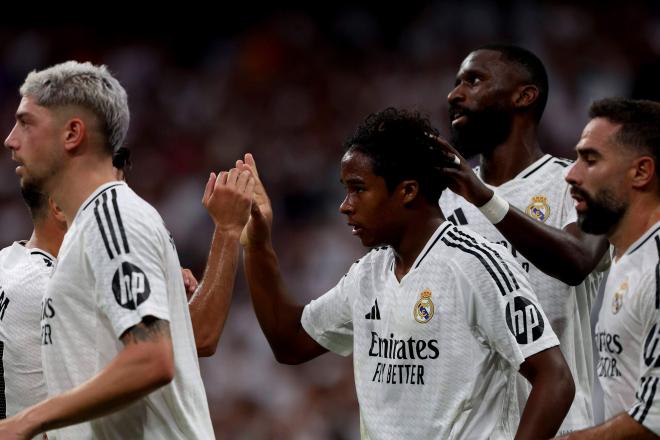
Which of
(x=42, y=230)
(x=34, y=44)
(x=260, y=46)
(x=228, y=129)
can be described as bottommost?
(x=42, y=230)

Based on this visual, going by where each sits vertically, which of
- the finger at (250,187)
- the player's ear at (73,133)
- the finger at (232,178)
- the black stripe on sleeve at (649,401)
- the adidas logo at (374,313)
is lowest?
the black stripe on sleeve at (649,401)

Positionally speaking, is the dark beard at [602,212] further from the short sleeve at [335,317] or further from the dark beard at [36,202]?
the dark beard at [36,202]

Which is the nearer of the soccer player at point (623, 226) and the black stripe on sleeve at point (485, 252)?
the soccer player at point (623, 226)

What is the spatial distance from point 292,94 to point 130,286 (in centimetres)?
813

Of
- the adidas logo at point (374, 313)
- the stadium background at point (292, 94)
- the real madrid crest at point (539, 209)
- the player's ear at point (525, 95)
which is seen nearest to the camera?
the adidas logo at point (374, 313)

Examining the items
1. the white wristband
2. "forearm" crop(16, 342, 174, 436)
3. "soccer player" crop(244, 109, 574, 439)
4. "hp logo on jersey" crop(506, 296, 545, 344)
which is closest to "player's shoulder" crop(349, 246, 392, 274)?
"soccer player" crop(244, 109, 574, 439)

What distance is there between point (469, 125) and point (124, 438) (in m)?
2.38

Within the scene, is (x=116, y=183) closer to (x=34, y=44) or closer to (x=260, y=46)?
(x=260, y=46)

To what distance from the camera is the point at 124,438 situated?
340 centimetres

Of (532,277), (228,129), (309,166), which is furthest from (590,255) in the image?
(228,129)

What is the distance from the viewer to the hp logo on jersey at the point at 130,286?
3148mm

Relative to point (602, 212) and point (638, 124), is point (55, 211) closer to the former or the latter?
point (602, 212)

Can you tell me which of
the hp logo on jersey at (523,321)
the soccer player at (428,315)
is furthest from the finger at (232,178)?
the hp logo on jersey at (523,321)

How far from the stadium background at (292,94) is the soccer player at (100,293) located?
209 inches
